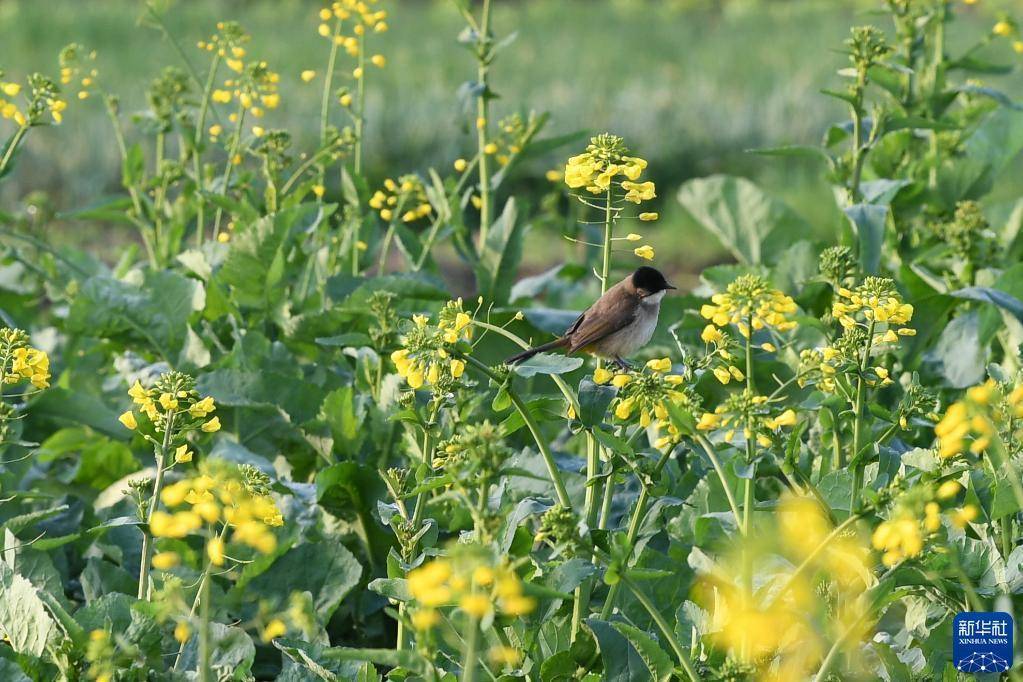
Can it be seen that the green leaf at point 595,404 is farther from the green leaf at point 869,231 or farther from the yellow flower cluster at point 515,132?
the yellow flower cluster at point 515,132

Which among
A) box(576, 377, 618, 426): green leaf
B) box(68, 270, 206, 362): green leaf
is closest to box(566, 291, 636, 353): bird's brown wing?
box(576, 377, 618, 426): green leaf

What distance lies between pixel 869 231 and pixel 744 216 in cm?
84

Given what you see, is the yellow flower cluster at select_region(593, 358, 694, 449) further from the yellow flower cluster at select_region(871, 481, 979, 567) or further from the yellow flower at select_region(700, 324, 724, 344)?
the yellow flower cluster at select_region(871, 481, 979, 567)

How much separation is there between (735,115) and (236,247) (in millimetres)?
8772

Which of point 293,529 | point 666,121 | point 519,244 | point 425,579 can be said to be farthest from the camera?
point 666,121

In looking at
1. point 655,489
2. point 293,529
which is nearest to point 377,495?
point 293,529

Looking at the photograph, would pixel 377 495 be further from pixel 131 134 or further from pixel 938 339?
pixel 131 134

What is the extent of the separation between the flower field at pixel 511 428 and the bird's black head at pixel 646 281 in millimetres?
33

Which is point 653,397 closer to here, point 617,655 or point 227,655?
point 617,655

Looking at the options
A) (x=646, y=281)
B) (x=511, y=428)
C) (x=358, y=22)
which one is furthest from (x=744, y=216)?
(x=511, y=428)

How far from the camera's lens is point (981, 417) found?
66.5 inches

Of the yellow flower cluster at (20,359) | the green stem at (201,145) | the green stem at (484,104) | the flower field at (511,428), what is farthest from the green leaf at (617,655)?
the green stem at (201,145)

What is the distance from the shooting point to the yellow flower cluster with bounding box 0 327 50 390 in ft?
7.00

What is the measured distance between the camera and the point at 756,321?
1.92m
